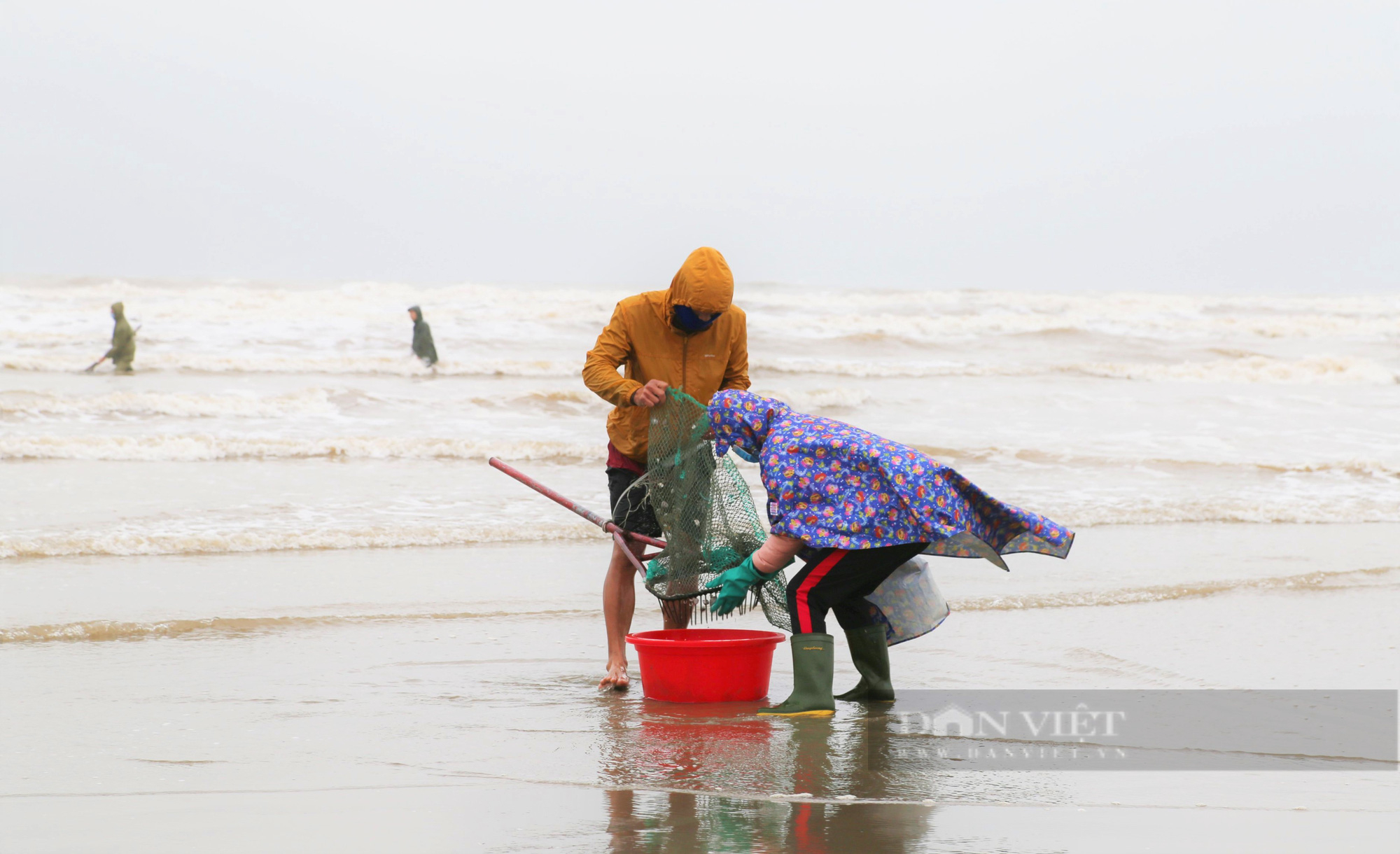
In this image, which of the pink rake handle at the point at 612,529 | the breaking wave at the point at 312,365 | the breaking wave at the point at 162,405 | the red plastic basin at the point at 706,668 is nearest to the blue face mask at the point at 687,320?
the pink rake handle at the point at 612,529

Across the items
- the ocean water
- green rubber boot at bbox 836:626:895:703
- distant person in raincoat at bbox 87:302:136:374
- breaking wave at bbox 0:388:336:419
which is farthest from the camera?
distant person in raincoat at bbox 87:302:136:374

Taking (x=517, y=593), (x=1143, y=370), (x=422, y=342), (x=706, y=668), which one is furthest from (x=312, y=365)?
(x=706, y=668)

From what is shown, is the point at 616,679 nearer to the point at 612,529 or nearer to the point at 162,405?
the point at 612,529

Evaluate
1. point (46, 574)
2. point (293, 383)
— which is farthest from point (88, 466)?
point (293, 383)

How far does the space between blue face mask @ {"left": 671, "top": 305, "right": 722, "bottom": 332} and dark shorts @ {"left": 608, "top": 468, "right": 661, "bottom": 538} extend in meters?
0.58

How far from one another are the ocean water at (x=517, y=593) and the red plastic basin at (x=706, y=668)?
0.43 ft

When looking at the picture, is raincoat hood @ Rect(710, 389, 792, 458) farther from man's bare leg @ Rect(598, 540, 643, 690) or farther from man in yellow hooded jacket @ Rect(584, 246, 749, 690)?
man's bare leg @ Rect(598, 540, 643, 690)

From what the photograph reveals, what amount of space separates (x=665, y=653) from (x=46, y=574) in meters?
4.28

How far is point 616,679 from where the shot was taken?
14.9 ft

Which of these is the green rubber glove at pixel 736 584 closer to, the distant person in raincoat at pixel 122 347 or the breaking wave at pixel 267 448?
the breaking wave at pixel 267 448

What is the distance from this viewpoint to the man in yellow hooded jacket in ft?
13.8

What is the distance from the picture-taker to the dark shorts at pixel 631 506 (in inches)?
174

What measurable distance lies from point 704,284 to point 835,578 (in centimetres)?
108

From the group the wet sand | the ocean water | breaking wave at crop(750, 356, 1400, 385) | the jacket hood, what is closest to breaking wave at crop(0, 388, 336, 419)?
the ocean water
